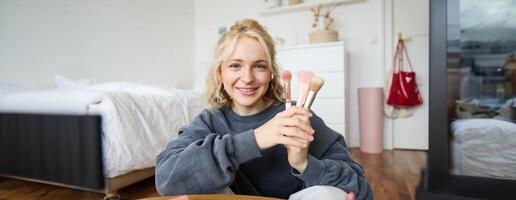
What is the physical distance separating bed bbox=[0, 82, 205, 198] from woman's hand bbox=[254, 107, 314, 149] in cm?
106

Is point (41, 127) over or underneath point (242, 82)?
underneath

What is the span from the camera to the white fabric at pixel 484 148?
1.22 metres

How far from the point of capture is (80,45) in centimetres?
200

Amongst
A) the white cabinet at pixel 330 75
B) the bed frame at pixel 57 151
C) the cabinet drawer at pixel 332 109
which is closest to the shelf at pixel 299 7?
the white cabinet at pixel 330 75

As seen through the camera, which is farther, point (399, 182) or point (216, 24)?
point (216, 24)

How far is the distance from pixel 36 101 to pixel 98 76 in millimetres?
859

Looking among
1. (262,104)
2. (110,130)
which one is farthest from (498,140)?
(110,130)

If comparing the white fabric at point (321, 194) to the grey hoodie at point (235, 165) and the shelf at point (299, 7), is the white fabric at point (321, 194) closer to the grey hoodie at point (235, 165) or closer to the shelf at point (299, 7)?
the grey hoodie at point (235, 165)

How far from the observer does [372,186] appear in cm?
151

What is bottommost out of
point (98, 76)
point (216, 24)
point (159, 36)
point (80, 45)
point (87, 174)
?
point (87, 174)

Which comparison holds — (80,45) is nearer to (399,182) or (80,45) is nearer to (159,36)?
(159,36)

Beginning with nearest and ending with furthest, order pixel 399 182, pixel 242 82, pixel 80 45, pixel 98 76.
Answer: pixel 242 82
pixel 399 182
pixel 80 45
pixel 98 76

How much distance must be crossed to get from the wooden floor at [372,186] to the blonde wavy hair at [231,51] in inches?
37.9

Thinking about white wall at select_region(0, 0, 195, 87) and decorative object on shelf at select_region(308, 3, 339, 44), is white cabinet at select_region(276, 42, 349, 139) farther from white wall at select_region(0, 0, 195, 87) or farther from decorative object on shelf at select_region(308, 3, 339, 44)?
white wall at select_region(0, 0, 195, 87)
